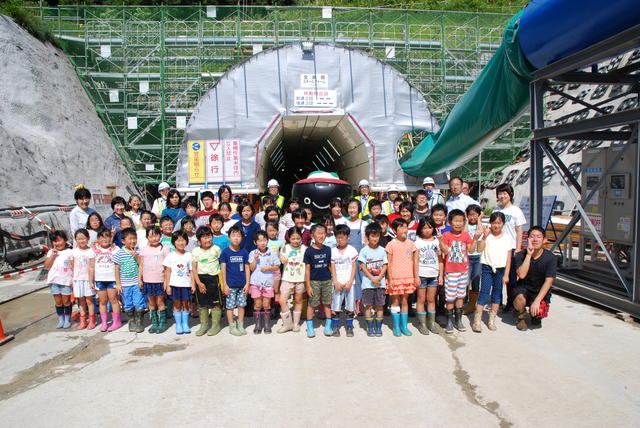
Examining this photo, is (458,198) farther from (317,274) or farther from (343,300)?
(317,274)

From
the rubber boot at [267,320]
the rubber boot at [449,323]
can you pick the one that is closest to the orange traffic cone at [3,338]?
the rubber boot at [267,320]

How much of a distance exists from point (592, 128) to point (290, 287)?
14.5 feet

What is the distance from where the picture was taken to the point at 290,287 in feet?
16.3

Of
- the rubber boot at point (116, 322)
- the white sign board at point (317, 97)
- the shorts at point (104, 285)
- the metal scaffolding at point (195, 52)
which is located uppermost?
the metal scaffolding at point (195, 52)

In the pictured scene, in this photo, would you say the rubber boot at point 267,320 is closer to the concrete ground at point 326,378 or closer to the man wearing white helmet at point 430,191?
the concrete ground at point 326,378

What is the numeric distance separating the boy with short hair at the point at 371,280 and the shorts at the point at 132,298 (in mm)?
2700

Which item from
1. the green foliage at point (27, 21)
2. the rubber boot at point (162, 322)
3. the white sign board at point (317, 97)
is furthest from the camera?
the green foliage at point (27, 21)

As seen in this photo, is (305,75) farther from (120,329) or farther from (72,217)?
(120,329)

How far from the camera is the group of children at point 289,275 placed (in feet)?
15.9

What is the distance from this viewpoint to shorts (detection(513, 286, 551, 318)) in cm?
491

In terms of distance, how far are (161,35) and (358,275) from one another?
54.0ft

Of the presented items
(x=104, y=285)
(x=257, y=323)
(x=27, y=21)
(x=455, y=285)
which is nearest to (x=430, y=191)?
(x=455, y=285)

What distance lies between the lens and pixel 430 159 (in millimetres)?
9227

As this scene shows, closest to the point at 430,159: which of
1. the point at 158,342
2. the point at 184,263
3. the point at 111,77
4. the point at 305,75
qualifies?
the point at 305,75
